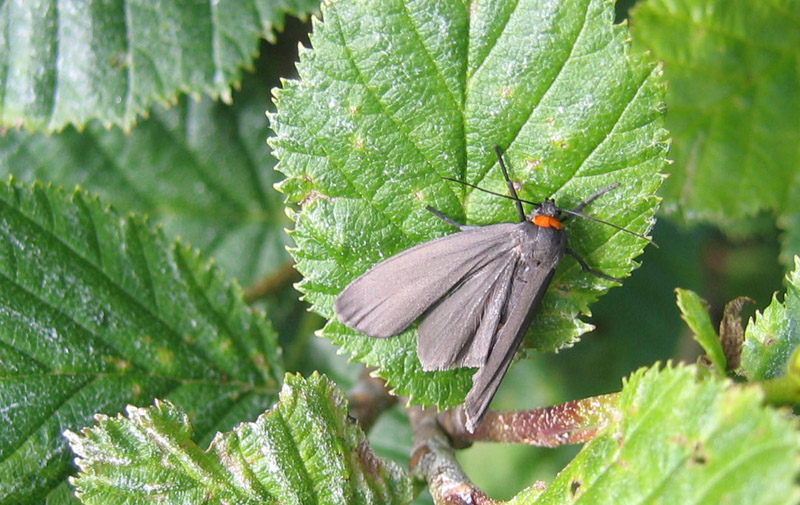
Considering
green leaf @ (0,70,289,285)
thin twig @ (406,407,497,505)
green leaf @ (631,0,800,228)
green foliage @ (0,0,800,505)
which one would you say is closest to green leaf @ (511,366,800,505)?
green foliage @ (0,0,800,505)

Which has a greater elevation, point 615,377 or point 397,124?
point 397,124

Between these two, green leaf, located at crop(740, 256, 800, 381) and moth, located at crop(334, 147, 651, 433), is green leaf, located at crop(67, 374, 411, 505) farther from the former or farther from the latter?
green leaf, located at crop(740, 256, 800, 381)

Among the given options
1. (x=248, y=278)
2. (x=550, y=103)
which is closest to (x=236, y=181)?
(x=248, y=278)

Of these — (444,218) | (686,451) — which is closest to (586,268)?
(444,218)

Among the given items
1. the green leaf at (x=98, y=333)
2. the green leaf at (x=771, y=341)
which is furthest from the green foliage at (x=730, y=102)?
the green leaf at (x=98, y=333)

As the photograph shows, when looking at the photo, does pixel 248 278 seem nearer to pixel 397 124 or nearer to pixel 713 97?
Result: pixel 397 124
